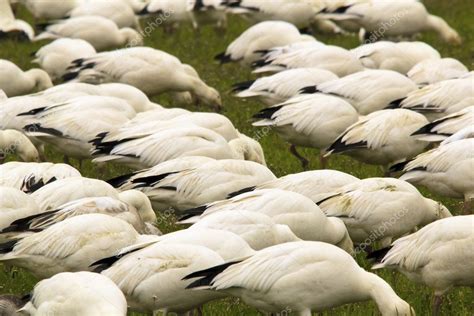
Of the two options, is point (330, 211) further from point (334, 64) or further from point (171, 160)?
point (334, 64)

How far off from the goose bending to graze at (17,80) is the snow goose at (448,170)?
5.06 m

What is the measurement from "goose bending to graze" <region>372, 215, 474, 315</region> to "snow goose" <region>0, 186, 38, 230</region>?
7.41 ft

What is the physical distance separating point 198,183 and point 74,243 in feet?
5.58

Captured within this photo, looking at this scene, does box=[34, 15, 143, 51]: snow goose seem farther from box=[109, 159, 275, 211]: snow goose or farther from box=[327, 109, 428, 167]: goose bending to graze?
box=[109, 159, 275, 211]: snow goose

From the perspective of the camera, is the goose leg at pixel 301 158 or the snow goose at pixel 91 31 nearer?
the goose leg at pixel 301 158

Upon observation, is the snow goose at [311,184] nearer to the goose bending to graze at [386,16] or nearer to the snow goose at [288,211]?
the snow goose at [288,211]

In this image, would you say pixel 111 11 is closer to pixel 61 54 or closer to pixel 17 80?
pixel 61 54

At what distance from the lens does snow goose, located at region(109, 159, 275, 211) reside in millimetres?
8875

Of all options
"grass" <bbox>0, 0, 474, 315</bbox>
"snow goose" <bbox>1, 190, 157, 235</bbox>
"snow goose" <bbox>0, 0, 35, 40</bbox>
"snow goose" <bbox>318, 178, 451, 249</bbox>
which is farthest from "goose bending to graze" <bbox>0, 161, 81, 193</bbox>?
"snow goose" <bbox>0, 0, 35, 40</bbox>

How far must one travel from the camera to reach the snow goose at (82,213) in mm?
7645

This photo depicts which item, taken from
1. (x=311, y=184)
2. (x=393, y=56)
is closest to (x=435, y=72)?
(x=393, y=56)

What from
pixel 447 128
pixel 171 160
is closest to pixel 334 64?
pixel 447 128

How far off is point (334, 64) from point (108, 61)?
2389mm

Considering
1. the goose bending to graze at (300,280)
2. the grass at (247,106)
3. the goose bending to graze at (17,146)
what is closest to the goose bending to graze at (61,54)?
the grass at (247,106)
